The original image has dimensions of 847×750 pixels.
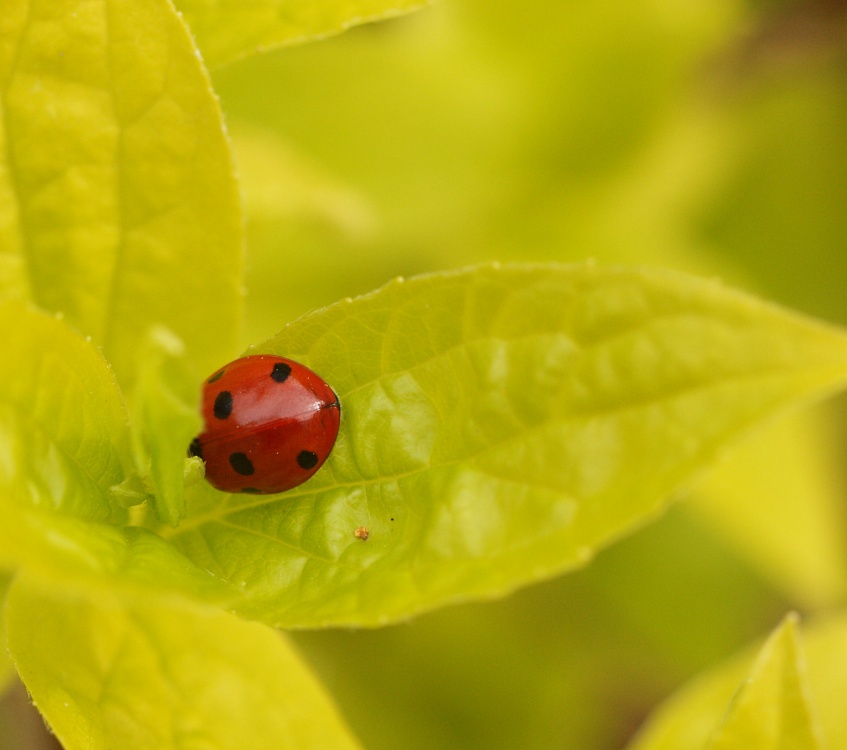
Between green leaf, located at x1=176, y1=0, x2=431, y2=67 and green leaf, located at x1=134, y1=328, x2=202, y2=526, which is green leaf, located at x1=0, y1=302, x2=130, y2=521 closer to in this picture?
green leaf, located at x1=134, y1=328, x2=202, y2=526

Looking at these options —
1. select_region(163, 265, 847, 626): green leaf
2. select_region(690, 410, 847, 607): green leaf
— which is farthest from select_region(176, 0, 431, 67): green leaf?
select_region(690, 410, 847, 607): green leaf

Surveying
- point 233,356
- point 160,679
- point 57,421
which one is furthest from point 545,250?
point 57,421

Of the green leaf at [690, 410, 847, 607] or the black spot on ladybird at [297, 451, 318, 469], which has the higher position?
the black spot on ladybird at [297, 451, 318, 469]

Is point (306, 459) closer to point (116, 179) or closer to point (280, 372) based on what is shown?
point (280, 372)

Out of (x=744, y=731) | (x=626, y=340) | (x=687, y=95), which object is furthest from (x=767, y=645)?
(x=687, y=95)

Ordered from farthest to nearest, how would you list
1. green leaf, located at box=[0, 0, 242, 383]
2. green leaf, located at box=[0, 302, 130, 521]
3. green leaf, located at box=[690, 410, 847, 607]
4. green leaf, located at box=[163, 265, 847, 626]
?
1. green leaf, located at box=[690, 410, 847, 607]
2. green leaf, located at box=[0, 0, 242, 383]
3. green leaf, located at box=[0, 302, 130, 521]
4. green leaf, located at box=[163, 265, 847, 626]

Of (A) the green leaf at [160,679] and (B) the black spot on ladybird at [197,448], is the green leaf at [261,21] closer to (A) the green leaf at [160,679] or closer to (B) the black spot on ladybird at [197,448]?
(B) the black spot on ladybird at [197,448]

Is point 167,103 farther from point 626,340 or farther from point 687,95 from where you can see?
point 687,95
